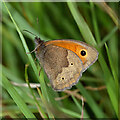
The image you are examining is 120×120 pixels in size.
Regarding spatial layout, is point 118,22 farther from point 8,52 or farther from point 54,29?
point 8,52

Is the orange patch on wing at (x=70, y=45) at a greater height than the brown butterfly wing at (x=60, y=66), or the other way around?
the orange patch on wing at (x=70, y=45)

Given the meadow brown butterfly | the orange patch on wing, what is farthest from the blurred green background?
the orange patch on wing

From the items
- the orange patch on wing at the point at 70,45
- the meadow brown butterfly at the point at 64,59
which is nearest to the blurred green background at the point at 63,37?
the meadow brown butterfly at the point at 64,59

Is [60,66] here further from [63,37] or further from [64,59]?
[63,37]

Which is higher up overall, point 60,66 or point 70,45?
point 70,45

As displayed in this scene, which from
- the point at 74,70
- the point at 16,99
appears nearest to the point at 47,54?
the point at 74,70

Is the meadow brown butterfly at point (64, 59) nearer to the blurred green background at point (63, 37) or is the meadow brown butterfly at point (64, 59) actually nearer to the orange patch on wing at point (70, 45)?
the orange patch on wing at point (70, 45)

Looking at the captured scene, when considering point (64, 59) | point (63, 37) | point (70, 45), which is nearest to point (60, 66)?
point (64, 59)
